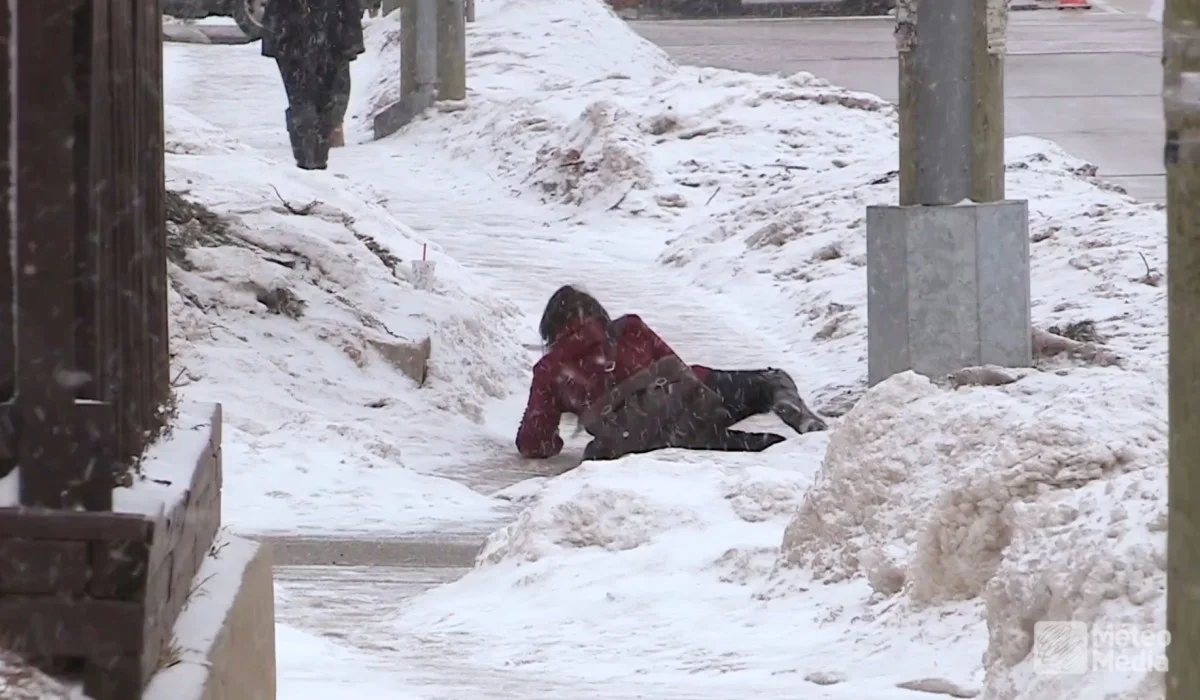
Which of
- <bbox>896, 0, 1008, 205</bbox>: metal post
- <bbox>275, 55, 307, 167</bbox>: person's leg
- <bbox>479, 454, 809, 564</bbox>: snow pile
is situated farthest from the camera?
<bbox>275, 55, 307, 167</bbox>: person's leg

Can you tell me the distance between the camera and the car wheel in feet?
60.2

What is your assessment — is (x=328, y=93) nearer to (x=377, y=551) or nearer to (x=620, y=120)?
(x=620, y=120)

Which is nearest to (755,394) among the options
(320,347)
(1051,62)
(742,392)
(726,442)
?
(742,392)

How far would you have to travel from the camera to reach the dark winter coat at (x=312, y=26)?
1296cm

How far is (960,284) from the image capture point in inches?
325

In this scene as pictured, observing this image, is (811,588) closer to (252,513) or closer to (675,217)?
(252,513)

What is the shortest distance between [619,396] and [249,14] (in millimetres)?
11812

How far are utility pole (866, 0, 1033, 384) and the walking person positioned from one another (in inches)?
219

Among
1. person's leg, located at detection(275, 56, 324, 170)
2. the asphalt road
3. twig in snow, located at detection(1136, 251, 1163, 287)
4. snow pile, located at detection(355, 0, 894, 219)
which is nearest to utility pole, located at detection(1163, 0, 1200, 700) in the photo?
twig in snow, located at detection(1136, 251, 1163, 287)

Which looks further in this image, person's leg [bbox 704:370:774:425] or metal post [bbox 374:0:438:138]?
metal post [bbox 374:0:438:138]

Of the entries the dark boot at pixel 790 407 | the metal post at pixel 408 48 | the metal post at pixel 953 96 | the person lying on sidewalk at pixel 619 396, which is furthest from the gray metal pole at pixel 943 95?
the metal post at pixel 408 48

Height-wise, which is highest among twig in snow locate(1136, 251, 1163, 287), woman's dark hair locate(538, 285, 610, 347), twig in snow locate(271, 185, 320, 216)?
twig in snow locate(271, 185, 320, 216)

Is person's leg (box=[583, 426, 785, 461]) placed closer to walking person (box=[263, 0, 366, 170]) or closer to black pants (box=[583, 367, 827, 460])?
black pants (box=[583, 367, 827, 460])

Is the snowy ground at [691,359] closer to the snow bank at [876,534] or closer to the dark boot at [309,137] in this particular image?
the snow bank at [876,534]
